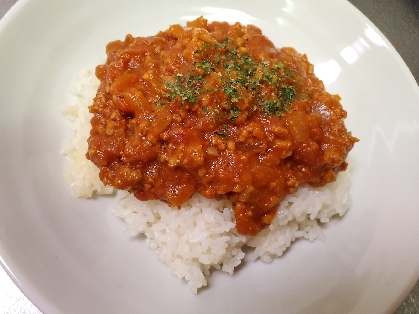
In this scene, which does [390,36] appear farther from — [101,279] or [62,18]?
[101,279]

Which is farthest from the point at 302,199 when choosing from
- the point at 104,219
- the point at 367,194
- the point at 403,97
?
the point at 104,219

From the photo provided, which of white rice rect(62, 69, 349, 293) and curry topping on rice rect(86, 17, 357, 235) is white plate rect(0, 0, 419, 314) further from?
curry topping on rice rect(86, 17, 357, 235)

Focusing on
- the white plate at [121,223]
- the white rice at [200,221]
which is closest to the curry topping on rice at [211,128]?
the white rice at [200,221]

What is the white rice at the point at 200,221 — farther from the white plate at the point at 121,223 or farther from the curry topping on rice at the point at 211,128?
the curry topping on rice at the point at 211,128

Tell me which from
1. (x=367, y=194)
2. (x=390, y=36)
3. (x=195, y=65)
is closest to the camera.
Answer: (x=195, y=65)

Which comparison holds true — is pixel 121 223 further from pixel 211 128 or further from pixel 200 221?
pixel 211 128

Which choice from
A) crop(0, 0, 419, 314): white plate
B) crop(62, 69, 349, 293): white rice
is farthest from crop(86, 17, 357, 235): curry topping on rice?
crop(0, 0, 419, 314): white plate

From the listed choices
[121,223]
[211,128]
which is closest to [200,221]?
[121,223]
